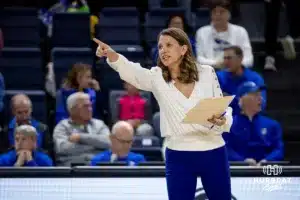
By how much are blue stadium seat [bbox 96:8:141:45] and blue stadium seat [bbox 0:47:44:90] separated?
3.57ft

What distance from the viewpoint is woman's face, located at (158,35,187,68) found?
16.9ft

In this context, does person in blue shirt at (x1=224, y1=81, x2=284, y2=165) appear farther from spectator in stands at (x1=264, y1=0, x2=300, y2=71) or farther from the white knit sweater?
the white knit sweater

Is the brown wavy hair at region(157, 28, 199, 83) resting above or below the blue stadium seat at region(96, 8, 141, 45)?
below

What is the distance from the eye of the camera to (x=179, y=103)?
5.19 metres

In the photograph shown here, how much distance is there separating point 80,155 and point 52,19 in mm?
3055

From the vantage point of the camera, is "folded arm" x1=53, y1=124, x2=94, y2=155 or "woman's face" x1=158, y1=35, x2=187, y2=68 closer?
"woman's face" x1=158, y1=35, x2=187, y2=68

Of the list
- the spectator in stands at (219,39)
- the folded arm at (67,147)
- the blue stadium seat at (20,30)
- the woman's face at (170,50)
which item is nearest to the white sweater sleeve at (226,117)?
the woman's face at (170,50)

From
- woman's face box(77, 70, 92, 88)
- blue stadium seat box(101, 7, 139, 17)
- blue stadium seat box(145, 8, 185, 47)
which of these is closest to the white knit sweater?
woman's face box(77, 70, 92, 88)

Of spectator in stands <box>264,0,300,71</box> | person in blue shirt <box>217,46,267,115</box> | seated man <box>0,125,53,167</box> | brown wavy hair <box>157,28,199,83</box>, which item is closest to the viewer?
brown wavy hair <box>157,28,199,83</box>

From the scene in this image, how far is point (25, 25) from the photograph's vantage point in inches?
424

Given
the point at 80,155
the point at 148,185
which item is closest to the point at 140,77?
the point at 148,185

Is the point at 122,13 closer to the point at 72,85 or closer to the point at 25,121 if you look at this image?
the point at 72,85

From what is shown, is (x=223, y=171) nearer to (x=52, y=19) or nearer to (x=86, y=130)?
(x=86, y=130)

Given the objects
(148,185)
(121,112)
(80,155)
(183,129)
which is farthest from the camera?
(121,112)
